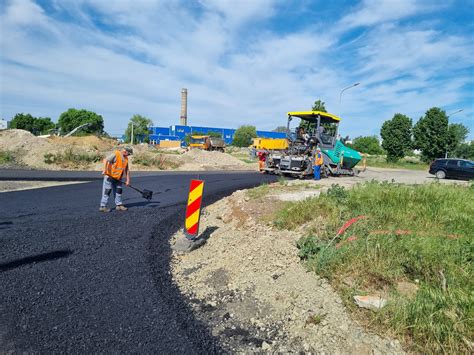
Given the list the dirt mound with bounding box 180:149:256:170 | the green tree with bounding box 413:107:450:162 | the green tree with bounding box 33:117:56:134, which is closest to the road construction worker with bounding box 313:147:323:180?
the dirt mound with bounding box 180:149:256:170

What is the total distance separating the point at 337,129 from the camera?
49.0 feet

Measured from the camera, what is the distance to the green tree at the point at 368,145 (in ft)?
273

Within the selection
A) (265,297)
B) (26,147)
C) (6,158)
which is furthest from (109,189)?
(26,147)

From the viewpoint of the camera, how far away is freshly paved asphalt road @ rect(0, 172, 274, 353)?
2631 millimetres

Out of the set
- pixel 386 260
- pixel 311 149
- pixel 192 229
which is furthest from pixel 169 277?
pixel 311 149

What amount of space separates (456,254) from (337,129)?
12.2 meters

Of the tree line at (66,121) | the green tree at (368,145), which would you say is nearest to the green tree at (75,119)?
the tree line at (66,121)

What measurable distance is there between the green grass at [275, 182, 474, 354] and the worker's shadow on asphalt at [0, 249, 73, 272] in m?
3.22

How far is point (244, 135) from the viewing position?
84.1 meters

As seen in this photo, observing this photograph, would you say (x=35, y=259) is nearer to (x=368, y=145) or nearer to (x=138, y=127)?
(x=138, y=127)

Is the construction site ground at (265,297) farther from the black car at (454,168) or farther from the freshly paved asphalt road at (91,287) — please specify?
the black car at (454,168)

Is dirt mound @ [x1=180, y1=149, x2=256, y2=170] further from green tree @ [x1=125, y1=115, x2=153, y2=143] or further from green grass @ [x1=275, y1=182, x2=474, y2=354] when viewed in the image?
green tree @ [x1=125, y1=115, x2=153, y2=143]

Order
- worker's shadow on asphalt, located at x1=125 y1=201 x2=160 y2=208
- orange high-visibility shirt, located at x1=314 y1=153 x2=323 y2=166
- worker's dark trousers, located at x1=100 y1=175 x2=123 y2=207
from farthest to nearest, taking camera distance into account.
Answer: orange high-visibility shirt, located at x1=314 y1=153 x2=323 y2=166
worker's shadow on asphalt, located at x1=125 y1=201 x2=160 y2=208
worker's dark trousers, located at x1=100 y1=175 x2=123 y2=207

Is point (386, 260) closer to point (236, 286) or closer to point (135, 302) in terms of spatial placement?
point (236, 286)
